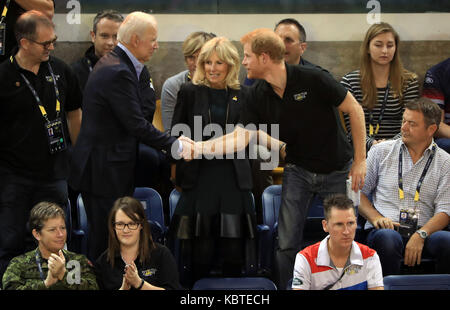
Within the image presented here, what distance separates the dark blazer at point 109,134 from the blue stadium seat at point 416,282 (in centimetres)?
156

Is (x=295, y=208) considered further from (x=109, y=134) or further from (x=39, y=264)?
(x=39, y=264)

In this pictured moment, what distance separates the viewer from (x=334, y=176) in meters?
4.18

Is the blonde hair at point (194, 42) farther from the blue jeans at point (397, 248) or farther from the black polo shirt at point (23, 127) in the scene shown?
the blue jeans at point (397, 248)

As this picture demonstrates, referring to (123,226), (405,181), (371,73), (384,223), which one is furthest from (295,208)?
(371,73)

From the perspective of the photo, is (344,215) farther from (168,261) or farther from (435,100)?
(435,100)

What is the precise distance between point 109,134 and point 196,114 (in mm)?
518

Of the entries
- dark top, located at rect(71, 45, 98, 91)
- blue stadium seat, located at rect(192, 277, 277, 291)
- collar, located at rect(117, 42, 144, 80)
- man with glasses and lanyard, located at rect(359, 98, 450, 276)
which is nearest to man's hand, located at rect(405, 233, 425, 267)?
man with glasses and lanyard, located at rect(359, 98, 450, 276)

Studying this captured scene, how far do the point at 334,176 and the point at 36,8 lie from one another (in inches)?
84.5

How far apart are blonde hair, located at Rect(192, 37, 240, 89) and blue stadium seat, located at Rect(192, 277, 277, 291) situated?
1.14 metres

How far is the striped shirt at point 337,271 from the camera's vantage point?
12.4 feet

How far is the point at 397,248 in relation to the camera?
4340mm

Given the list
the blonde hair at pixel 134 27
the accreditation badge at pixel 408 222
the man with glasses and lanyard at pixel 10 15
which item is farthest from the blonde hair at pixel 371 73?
the man with glasses and lanyard at pixel 10 15

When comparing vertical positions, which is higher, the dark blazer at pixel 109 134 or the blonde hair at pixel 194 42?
the blonde hair at pixel 194 42

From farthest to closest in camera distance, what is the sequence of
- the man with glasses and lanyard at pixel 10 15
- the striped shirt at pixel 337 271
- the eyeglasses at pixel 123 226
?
the man with glasses and lanyard at pixel 10 15, the eyeglasses at pixel 123 226, the striped shirt at pixel 337 271
